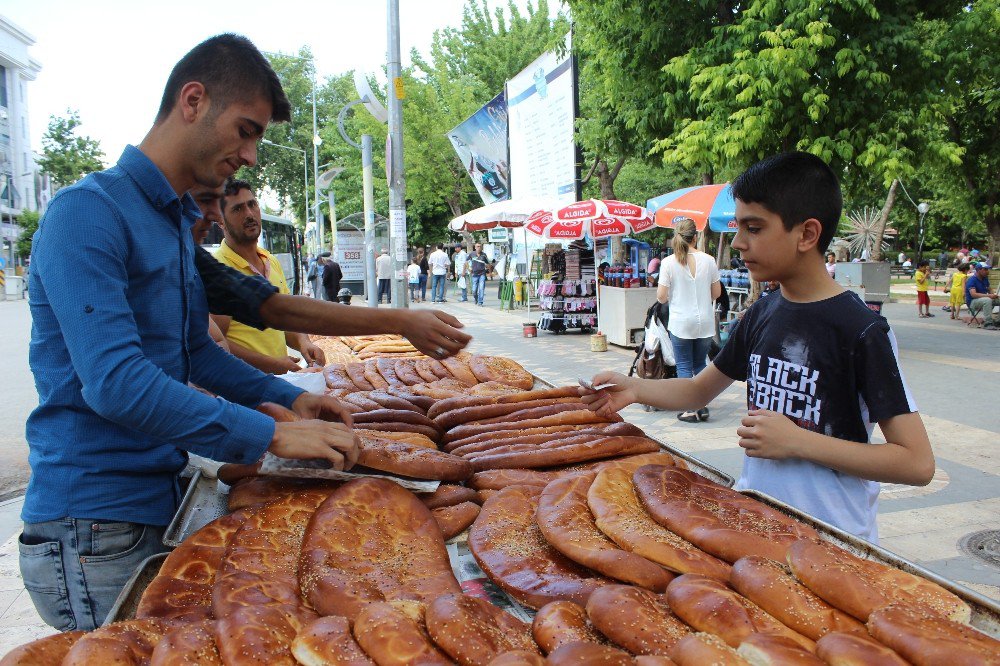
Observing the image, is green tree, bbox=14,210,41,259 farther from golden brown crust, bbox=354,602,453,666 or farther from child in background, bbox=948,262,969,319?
golden brown crust, bbox=354,602,453,666

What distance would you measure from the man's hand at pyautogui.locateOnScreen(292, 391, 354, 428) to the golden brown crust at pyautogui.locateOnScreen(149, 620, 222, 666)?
1062 millimetres

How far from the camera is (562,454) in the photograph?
267 cm

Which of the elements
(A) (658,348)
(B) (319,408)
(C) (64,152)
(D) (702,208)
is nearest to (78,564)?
(B) (319,408)

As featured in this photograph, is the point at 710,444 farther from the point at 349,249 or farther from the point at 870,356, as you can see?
the point at 349,249

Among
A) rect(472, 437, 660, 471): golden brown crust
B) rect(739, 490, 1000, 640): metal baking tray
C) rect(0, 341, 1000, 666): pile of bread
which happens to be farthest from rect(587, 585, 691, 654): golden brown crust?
rect(472, 437, 660, 471): golden brown crust

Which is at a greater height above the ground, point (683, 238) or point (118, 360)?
point (683, 238)

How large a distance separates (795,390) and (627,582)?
1004mm

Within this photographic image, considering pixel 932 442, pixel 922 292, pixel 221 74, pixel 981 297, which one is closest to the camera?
pixel 221 74

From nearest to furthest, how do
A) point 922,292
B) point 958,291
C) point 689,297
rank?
point 689,297, point 958,291, point 922,292

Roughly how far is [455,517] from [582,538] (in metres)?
0.52

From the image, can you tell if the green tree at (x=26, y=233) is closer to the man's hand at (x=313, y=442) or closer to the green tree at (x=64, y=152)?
the green tree at (x=64, y=152)

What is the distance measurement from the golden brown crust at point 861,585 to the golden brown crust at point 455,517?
3.12 ft

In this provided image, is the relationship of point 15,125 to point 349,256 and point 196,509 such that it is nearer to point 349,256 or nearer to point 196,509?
point 349,256

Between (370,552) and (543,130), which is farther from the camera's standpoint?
(543,130)
